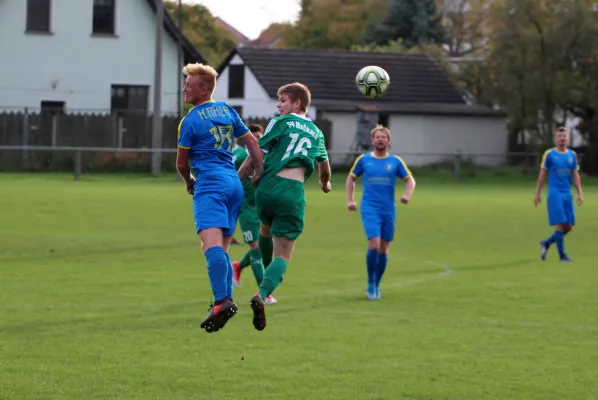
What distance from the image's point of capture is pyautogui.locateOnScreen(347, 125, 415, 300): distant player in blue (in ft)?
52.4

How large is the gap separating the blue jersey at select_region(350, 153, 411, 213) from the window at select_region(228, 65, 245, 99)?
44.0 meters

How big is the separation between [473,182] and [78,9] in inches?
646

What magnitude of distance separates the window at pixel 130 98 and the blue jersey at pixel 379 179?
119 feet

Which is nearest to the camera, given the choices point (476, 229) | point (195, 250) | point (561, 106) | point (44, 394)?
point (44, 394)

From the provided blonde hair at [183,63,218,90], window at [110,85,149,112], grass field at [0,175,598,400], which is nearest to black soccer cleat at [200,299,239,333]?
grass field at [0,175,598,400]

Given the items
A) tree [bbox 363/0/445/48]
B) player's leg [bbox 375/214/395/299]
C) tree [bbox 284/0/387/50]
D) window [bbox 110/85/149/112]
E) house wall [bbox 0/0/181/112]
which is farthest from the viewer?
tree [bbox 284/0/387/50]

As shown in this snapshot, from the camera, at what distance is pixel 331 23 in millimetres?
90312

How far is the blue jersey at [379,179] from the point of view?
1602cm

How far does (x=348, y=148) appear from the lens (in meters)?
54.5

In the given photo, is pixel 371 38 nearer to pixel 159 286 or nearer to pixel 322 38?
pixel 322 38

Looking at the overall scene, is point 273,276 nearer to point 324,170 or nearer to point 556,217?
point 324,170

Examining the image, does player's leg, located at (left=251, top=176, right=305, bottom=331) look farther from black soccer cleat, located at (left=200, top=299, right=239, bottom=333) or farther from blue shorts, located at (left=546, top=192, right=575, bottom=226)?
blue shorts, located at (left=546, top=192, right=575, bottom=226)

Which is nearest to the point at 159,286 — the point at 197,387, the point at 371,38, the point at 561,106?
the point at 197,387

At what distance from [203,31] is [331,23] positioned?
10793mm
